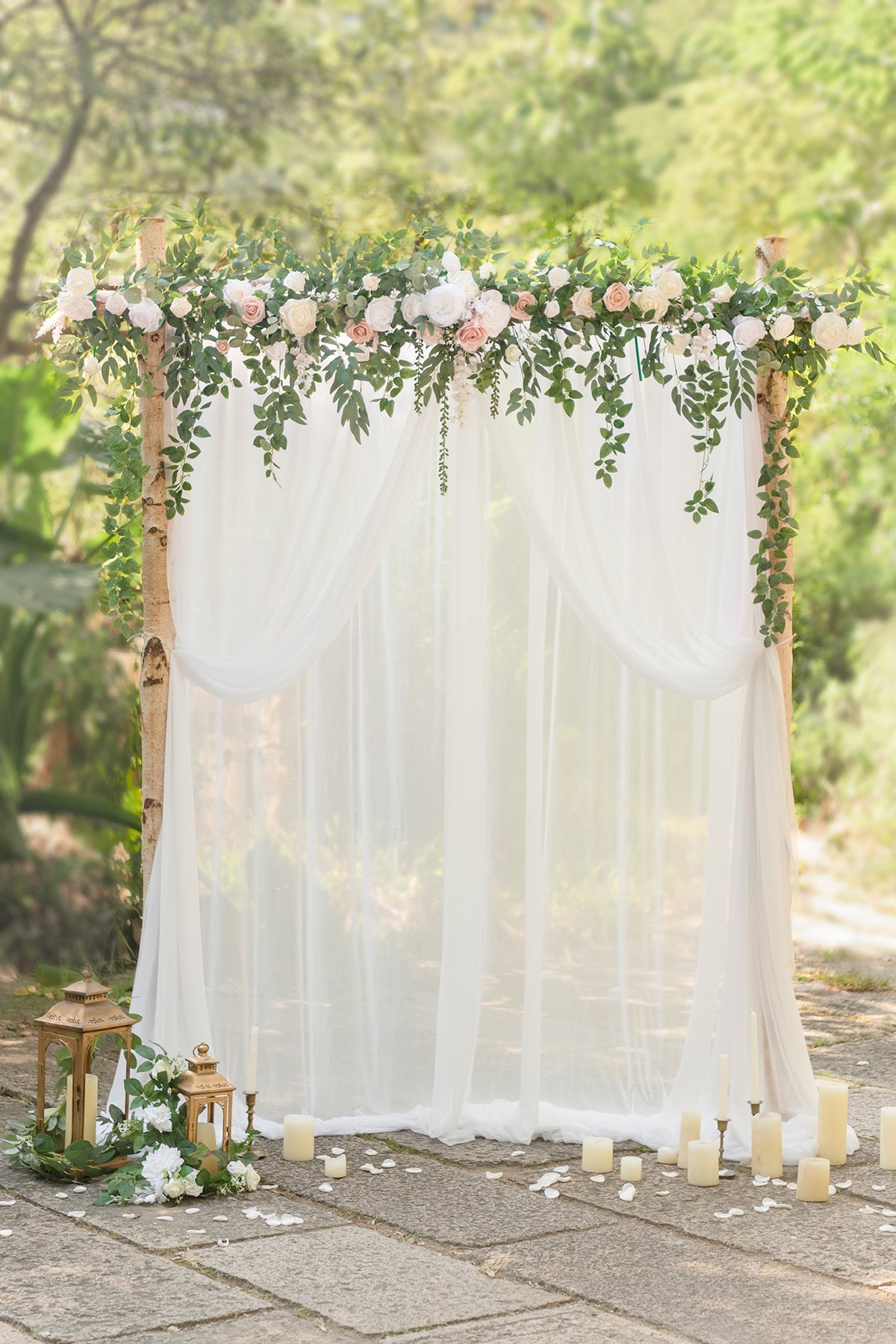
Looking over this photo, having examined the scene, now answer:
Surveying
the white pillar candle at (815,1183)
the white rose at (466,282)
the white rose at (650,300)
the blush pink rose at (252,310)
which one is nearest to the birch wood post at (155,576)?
the blush pink rose at (252,310)

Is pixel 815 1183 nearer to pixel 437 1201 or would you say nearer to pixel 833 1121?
pixel 833 1121

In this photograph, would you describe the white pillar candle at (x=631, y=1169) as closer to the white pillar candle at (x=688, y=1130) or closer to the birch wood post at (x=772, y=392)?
the white pillar candle at (x=688, y=1130)

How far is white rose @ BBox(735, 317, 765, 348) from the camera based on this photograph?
12.0 feet

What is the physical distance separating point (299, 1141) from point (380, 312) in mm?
1909

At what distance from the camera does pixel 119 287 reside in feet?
11.8

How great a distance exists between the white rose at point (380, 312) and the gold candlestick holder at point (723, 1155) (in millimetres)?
1943

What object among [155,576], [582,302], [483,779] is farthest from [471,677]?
[582,302]

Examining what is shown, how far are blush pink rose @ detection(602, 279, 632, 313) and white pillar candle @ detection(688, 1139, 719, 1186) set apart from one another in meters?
1.89

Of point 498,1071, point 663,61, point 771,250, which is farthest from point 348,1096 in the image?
point 663,61

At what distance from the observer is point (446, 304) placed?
3467 millimetres

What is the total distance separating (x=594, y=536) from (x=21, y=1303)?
6.86ft

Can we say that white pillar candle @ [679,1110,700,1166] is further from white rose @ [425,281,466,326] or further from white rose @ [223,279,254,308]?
white rose @ [223,279,254,308]

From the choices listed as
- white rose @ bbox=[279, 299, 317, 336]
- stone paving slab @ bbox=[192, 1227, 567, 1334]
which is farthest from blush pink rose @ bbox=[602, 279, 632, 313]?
stone paving slab @ bbox=[192, 1227, 567, 1334]

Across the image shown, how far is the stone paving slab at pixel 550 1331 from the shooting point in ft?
8.21
